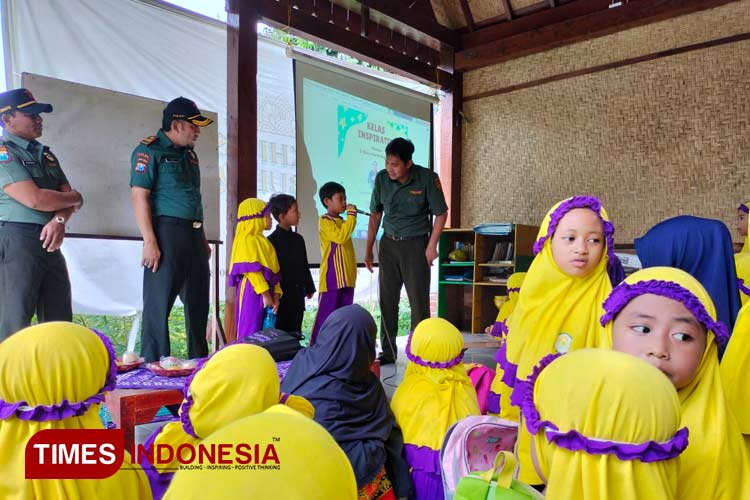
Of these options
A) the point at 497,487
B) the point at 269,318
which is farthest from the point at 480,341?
the point at 497,487

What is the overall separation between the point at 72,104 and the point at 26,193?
3.32 feet

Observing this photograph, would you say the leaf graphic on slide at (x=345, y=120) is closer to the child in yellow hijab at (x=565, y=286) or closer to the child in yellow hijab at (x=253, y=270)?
the child in yellow hijab at (x=253, y=270)

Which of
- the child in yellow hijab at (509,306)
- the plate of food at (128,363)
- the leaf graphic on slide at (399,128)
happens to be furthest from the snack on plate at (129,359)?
the leaf graphic on slide at (399,128)

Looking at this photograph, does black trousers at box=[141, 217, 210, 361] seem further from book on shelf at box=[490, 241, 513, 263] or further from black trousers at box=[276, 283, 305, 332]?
book on shelf at box=[490, 241, 513, 263]

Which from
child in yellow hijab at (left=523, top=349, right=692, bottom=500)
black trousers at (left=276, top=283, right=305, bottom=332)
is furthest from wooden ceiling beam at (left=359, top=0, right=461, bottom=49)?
child in yellow hijab at (left=523, top=349, right=692, bottom=500)

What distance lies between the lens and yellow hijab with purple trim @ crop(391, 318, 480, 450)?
73.0 inches

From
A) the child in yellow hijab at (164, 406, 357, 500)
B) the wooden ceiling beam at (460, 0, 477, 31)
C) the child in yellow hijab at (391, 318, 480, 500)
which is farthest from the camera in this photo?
the wooden ceiling beam at (460, 0, 477, 31)

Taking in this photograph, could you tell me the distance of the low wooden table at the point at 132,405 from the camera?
1.91 meters

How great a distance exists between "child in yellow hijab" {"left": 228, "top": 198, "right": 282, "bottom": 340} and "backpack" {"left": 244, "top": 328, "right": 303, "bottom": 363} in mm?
539

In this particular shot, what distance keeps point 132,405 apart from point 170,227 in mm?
1216

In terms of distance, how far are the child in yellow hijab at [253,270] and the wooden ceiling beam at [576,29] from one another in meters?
3.51

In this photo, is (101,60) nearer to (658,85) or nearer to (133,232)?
(133,232)

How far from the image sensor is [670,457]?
0.67m

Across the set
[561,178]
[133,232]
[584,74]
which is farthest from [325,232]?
[584,74]
